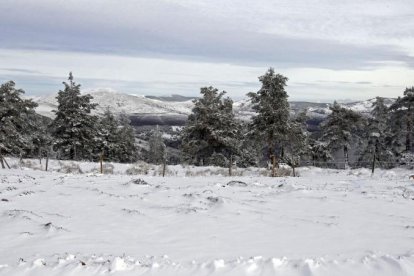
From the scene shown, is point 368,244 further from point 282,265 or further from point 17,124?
point 17,124

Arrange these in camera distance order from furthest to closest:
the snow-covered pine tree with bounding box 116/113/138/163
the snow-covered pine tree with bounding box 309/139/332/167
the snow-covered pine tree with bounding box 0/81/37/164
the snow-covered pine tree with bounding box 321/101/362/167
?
the snow-covered pine tree with bounding box 116/113/138/163 → the snow-covered pine tree with bounding box 309/139/332/167 → the snow-covered pine tree with bounding box 321/101/362/167 → the snow-covered pine tree with bounding box 0/81/37/164

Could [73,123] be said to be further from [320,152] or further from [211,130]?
[320,152]

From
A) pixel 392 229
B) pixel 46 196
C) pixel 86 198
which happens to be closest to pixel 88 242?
pixel 86 198

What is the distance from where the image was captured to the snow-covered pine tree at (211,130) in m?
35.2

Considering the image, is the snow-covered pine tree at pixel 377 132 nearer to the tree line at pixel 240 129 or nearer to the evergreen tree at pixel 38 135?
the tree line at pixel 240 129

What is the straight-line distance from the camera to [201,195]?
38.0ft

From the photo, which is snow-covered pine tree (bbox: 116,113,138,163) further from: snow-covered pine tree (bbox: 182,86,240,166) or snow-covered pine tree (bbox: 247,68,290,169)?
snow-covered pine tree (bbox: 247,68,290,169)

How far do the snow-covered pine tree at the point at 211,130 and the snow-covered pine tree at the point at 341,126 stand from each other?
35.0 feet

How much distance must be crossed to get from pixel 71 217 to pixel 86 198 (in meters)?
2.01

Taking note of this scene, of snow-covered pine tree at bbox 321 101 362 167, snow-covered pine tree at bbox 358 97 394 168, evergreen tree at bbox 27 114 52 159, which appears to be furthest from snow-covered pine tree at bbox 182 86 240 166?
evergreen tree at bbox 27 114 52 159

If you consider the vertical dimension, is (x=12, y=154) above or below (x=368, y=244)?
below

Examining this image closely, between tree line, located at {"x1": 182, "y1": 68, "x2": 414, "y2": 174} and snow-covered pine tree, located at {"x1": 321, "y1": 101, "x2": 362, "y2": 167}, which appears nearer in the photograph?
tree line, located at {"x1": 182, "y1": 68, "x2": 414, "y2": 174}

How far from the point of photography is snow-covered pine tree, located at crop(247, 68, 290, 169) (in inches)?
1217

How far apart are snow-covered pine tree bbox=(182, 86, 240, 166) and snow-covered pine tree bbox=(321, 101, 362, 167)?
35.0 ft
